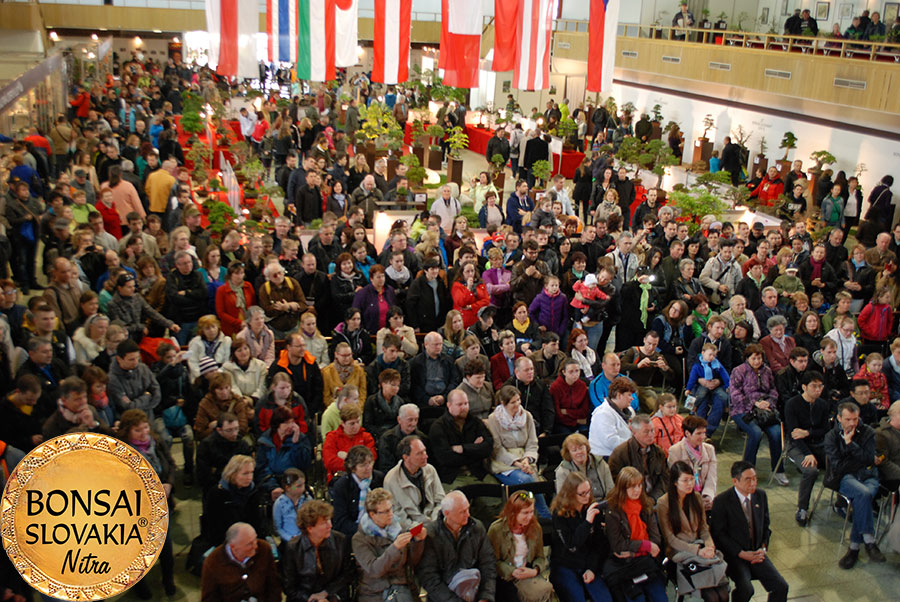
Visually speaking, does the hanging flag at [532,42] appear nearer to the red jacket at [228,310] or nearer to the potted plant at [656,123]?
the red jacket at [228,310]

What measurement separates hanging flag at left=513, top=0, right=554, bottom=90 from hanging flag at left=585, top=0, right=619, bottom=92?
23.9 inches

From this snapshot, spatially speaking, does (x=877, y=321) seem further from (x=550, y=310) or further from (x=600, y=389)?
(x=600, y=389)

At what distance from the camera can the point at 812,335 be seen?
893 centimetres

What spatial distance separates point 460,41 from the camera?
10.9 metres

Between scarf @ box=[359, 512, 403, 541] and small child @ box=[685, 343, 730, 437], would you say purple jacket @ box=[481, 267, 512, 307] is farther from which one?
scarf @ box=[359, 512, 403, 541]

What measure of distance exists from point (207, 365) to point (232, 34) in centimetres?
452

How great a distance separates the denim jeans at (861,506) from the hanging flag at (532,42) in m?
A: 6.23

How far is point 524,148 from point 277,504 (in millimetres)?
14852

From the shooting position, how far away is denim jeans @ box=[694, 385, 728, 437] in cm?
823

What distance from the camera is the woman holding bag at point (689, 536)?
19.2 feet

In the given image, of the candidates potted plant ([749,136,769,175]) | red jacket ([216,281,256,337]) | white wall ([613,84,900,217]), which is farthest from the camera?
potted plant ([749,136,769,175])

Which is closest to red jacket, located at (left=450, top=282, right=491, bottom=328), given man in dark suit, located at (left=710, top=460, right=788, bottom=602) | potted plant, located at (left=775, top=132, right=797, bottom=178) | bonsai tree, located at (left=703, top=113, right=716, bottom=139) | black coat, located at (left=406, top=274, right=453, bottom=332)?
black coat, located at (left=406, top=274, right=453, bottom=332)

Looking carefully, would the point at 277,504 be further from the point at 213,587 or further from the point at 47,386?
the point at 47,386

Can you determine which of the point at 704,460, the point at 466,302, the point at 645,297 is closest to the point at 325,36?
the point at 466,302
